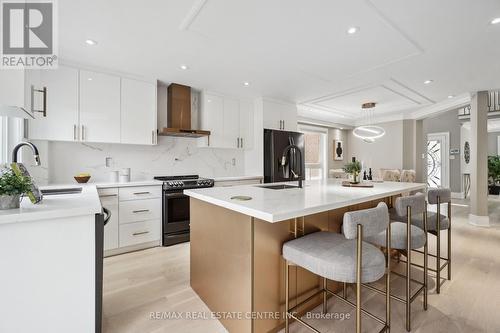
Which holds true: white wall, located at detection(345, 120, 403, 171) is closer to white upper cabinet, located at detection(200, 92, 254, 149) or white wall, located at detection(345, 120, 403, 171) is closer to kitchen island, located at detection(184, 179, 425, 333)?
white upper cabinet, located at detection(200, 92, 254, 149)

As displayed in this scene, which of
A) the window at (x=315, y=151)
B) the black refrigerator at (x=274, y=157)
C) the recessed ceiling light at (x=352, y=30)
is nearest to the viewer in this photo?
the recessed ceiling light at (x=352, y=30)

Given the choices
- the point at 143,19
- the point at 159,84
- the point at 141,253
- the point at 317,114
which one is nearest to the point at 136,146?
the point at 159,84

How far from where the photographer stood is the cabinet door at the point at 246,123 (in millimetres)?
4309

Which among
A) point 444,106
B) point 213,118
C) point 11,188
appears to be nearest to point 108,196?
point 11,188

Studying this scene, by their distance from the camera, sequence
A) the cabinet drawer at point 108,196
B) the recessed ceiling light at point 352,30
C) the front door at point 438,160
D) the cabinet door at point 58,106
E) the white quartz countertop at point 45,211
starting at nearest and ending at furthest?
the white quartz countertop at point 45,211 → the recessed ceiling light at point 352,30 → the cabinet door at point 58,106 → the cabinet drawer at point 108,196 → the front door at point 438,160

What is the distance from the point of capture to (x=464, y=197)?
6.86m

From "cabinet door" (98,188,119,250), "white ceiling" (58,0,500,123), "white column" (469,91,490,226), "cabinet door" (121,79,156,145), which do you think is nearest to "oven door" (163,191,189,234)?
"cabinet door" (98,188,119,250)

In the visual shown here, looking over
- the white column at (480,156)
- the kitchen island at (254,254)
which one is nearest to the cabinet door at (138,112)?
the kitchen island at (254,254)

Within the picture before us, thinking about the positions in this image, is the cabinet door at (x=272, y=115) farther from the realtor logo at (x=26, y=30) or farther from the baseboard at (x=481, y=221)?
the baseboard at (x=481, y=221)

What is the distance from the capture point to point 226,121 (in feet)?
13.4

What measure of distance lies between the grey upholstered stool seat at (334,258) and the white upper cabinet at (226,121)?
2.79 meters

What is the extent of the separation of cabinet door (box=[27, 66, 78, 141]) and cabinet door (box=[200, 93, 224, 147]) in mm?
1714

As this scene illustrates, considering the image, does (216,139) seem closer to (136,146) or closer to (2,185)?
(136,146)

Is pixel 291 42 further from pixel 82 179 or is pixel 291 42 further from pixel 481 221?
pixel 481 221
